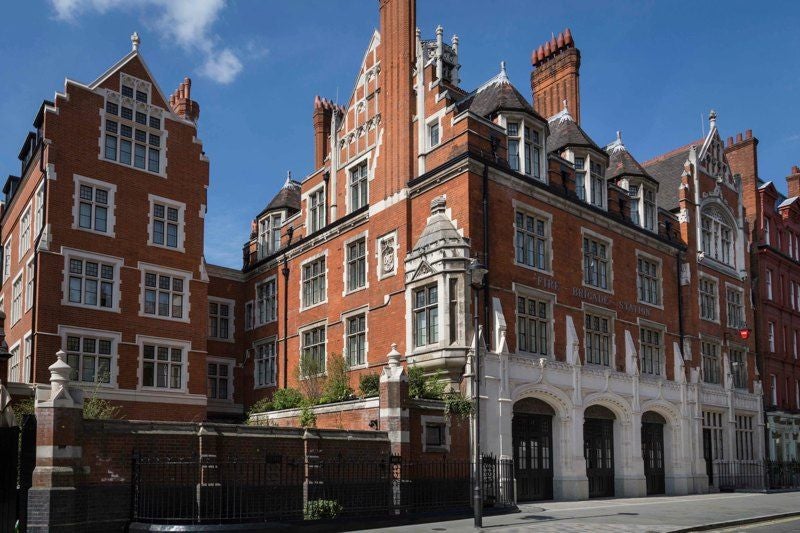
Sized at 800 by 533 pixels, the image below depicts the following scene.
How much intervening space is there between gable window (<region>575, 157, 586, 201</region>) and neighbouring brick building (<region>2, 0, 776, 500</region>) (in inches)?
4.0

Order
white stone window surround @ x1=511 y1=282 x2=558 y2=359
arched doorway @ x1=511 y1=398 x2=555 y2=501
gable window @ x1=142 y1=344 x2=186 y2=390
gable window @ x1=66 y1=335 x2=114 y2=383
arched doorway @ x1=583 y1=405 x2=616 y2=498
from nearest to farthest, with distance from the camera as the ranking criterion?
arched doorway @ x1=511 y1=398 x2=555 y2=501, white stone window surround @ x1=511 y1=282 x2=558 y2=359, gable window @ x1=66 y1=335 x2=114 y2=383, arched doorway @ x1=583 y1=405 x2=616 y2=498, gable window @ x1=142 y1=344 x2=186 y2=390

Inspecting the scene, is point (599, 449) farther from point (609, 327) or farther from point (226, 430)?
point (226, 430)

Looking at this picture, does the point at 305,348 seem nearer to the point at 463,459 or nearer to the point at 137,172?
the point at 137,172

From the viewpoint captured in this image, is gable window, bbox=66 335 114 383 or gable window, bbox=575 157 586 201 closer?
gable window, bbox=66 335 114 383

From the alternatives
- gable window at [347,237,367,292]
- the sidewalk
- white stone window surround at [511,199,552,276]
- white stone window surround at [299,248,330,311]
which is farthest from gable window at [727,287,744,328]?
white stone window surround at [299,248,330,311]

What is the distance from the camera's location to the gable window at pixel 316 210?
37.0 m

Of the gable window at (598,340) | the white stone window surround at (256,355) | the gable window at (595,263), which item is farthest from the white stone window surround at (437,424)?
the white stone window surround at (256,355)

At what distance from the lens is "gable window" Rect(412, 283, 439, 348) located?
88.9 feet

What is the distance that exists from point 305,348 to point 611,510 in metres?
16.2

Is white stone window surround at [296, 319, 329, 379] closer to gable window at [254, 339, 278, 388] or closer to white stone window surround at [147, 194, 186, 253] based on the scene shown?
gable window at [254, 339, 278, 388]

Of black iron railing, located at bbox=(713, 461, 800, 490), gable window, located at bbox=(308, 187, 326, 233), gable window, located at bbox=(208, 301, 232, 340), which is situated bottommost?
black iron railing, located at bbox=(713, 461, 800, 490)

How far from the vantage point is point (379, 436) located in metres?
22.5

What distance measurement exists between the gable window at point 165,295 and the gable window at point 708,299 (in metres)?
23.6

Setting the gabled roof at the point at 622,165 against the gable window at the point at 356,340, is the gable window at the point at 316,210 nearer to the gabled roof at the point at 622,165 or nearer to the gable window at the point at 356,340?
the gable window at the point at 356,340
